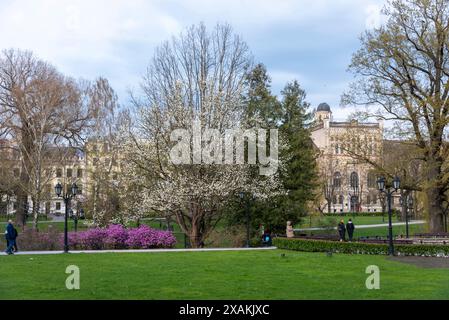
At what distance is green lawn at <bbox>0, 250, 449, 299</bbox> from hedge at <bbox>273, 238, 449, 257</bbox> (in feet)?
7.78

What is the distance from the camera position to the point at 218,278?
48.8ft

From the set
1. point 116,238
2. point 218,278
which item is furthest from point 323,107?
point 218,278

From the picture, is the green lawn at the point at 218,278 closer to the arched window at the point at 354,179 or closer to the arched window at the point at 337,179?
the arched window at the point at 337,179

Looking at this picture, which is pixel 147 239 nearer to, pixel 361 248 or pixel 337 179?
pixel 361 248

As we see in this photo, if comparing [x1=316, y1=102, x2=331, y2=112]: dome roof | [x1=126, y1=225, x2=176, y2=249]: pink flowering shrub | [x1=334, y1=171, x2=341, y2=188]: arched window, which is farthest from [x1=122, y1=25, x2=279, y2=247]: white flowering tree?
[x1=316, y1=102, x2=331, y2=112]: dome roof

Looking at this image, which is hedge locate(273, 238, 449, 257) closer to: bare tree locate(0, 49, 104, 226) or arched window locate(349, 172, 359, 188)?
bare tree locate(0, 49, 104, 226)

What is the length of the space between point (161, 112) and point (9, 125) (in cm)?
1404

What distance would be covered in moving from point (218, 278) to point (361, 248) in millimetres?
11085

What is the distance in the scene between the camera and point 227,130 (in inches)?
1224

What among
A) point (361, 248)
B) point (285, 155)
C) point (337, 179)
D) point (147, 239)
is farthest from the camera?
point (337, 179)

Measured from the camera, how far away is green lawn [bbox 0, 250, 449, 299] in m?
12.0

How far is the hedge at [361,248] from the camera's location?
22578 millimetres

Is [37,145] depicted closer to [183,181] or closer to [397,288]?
[183,181]
